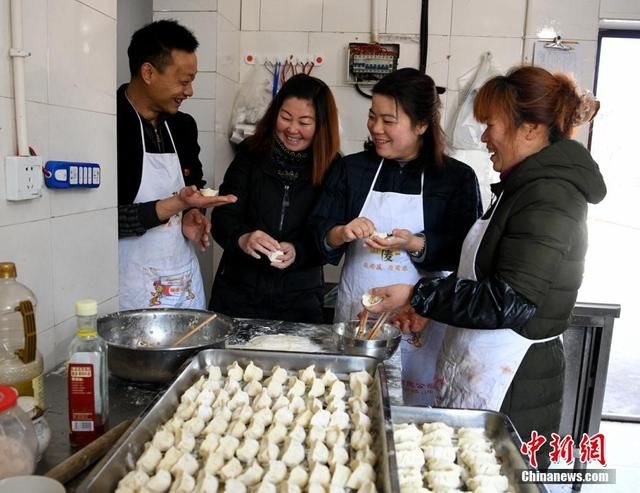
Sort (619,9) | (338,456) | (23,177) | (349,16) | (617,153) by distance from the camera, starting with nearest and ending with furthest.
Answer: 1. (338,456)
2. (23,177)
3. (619,9)
4. (349,16)
5. (617,153)

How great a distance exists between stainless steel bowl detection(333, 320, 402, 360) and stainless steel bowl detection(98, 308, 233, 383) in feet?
1.08

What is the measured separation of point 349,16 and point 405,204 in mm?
1630

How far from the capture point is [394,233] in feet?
6.45

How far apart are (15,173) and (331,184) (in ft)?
3.83

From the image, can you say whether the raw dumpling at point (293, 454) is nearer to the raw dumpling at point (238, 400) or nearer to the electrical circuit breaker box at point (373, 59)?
the raw dumpling at point (238, 400)

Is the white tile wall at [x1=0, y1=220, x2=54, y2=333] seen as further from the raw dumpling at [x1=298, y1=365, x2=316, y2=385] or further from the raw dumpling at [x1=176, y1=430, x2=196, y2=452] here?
the raw dumpling at [x1=298, y1=365, x2=316, y2=385]

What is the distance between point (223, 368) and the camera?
1361mm

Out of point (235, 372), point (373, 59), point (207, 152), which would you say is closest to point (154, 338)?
point (235, 372)

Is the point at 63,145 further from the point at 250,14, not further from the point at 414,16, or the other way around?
the point at 414,16

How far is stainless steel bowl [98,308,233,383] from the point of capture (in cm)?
129

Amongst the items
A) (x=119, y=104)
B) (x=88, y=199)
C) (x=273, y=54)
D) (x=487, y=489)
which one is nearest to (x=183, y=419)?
(x=487, y=489)

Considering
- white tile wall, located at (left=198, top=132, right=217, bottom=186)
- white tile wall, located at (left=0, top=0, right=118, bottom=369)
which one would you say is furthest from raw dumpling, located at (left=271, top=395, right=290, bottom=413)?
white tile wall, located at (left=198, top=132, right=217, bottom=186)

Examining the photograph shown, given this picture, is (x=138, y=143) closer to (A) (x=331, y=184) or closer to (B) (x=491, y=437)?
(A) (x=331, y=184)

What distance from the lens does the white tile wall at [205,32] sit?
2975mm
